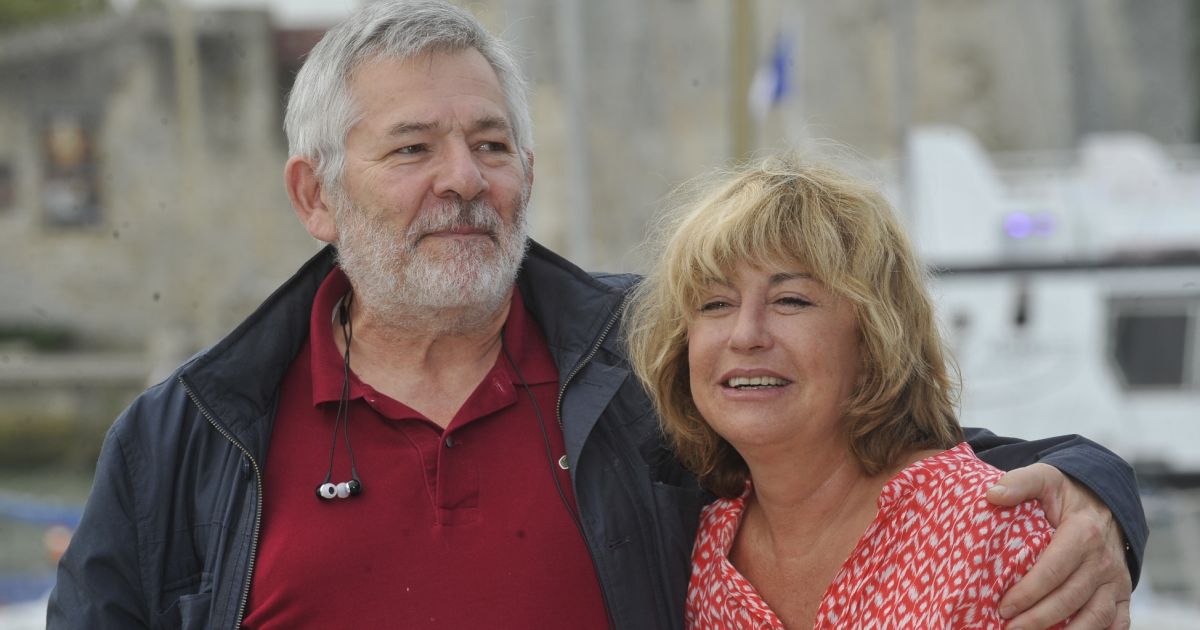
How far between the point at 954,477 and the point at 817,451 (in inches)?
10.1

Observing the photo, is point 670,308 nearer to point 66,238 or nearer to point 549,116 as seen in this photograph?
point 549,116

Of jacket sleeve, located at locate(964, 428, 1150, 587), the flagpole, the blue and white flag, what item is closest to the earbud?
jacket sleeve, located at locate(964, 428, 1150, 587)

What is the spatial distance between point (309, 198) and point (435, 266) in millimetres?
412

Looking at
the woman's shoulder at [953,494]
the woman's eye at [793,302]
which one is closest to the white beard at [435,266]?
the woman's eye at [793,302]

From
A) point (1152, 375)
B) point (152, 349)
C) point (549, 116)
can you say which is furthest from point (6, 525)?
point (1152, 375)

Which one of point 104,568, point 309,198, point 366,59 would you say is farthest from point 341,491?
point 366,59

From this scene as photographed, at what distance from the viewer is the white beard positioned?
2.54 m

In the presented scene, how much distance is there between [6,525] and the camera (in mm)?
11859

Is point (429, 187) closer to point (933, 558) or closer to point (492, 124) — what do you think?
point (492, 124)

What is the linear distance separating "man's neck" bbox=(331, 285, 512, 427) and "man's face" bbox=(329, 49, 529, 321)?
59mm

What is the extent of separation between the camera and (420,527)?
2396mm

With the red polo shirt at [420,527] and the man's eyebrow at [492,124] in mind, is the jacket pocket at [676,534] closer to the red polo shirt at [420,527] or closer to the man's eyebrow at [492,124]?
the red polo shirt at [420,527]

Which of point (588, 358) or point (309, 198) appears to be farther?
point (309, 198)

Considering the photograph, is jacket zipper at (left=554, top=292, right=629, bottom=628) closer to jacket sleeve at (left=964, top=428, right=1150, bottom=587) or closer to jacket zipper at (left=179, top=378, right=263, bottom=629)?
jacket zipper at (left=179, top=378, right=263, bottom=629)
